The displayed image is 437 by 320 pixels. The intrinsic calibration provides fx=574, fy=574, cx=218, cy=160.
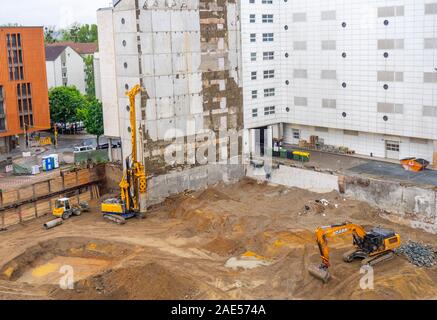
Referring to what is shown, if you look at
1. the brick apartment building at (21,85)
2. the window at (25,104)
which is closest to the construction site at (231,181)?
the brick apartment building at (21,85)

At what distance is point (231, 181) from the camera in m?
51.7

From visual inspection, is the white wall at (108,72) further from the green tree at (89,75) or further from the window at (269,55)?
the green tree at (89,75)

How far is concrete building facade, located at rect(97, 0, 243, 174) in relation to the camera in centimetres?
4438

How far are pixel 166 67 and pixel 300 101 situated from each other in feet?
48.8

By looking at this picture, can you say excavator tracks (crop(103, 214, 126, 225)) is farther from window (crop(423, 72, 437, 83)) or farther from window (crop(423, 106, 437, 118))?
window (crop(423, 72, 437, 83))

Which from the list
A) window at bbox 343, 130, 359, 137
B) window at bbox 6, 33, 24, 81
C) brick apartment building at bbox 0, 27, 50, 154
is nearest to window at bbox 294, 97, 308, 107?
window at bbox 343, 130, 359, 137

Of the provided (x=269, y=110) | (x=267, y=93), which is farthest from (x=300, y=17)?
(x=269, y=110)

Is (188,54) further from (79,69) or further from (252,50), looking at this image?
(79,69)

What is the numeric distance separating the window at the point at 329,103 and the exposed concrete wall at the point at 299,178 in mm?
7568

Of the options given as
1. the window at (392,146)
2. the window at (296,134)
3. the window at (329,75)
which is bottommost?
the window at (392,146)

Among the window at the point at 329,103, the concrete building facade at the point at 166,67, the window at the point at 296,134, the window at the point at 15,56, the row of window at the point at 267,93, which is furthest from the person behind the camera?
the window at the point at 15,56

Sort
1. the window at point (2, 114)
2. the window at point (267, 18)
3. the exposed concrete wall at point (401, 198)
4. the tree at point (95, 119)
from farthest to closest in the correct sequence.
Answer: the tree at point (95, 119) < the window at point (2, 114) < the window at point (267, 18) < the exposed concrete wall at point (401, 198)

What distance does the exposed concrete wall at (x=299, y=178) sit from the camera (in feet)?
152

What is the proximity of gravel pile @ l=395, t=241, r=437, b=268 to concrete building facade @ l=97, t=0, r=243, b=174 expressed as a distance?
20.4m
